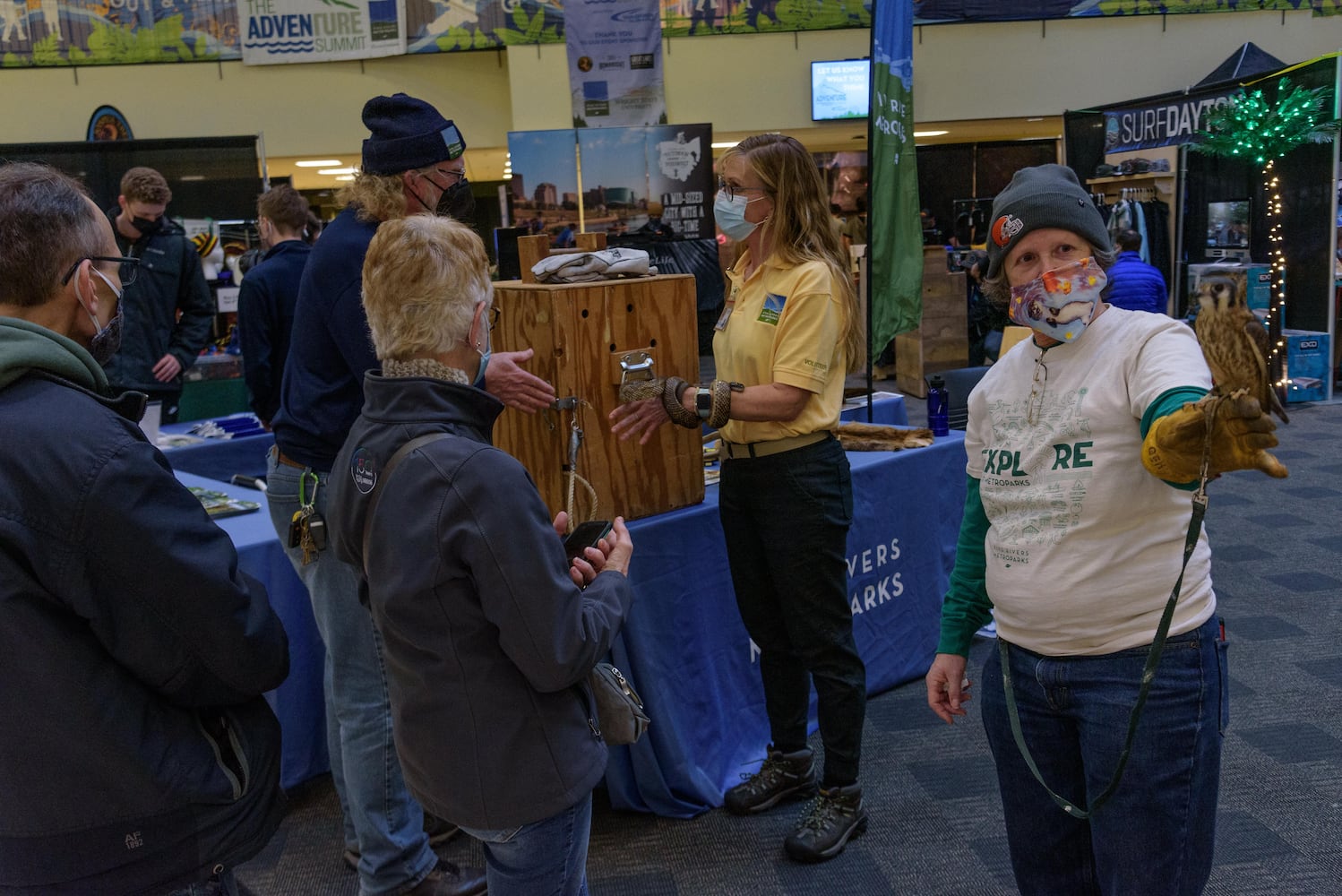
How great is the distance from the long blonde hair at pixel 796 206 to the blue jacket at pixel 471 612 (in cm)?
103

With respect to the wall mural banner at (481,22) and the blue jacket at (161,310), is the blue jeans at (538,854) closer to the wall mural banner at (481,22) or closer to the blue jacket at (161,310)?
the blue jacket at (161,310)

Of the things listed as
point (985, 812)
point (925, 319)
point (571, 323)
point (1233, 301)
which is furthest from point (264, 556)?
point (925, 319)

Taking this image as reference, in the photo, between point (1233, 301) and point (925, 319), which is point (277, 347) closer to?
point (1233, 301)

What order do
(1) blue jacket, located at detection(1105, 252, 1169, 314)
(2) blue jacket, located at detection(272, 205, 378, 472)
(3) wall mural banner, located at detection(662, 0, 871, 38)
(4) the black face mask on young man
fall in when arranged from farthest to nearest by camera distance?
1. (3) wall mural banner, located at detection(662, 0, 871, 38)
2. (1) blue jacket, located at detection(1105, 252, 1169, 314)
3. (4) the black face mask on young man
4. (2) blue jacket, located at detection(272, 205, 378, 472)

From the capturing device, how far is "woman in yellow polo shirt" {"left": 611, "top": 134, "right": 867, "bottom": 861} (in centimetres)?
222

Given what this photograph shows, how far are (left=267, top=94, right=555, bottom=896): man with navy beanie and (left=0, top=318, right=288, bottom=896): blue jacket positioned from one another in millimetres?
720

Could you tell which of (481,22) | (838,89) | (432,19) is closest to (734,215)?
(481,22)

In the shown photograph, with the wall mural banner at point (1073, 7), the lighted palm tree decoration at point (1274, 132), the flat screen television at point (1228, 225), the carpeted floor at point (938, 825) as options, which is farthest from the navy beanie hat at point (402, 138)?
the wall mural banner at point (1073, 7)

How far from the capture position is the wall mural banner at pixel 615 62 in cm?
954

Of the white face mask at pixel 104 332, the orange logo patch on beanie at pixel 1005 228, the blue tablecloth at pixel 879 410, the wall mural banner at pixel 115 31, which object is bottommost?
the blue tablecloth at pixel 879 410

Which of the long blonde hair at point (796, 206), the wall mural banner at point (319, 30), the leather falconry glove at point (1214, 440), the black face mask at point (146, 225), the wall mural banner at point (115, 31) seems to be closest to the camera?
the leather falconry glove at point (1214, 440)

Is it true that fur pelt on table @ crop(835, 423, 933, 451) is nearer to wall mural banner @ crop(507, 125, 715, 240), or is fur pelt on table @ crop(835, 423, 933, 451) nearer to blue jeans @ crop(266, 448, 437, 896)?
blue jeans @ crop(266, 448, 437, 896)

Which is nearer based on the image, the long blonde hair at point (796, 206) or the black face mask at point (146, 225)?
the long blonde hair at point (796, 206)

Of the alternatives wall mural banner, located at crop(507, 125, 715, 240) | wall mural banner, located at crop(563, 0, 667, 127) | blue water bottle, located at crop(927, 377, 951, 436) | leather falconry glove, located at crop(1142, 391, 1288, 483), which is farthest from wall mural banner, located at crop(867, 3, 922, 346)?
wall mural banner, located at crop(563, 0, 667, 127)
